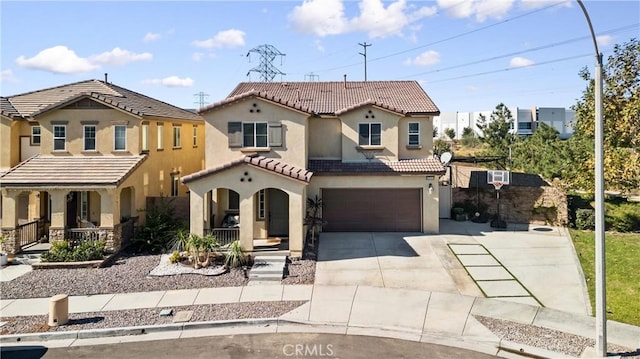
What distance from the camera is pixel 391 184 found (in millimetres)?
22125

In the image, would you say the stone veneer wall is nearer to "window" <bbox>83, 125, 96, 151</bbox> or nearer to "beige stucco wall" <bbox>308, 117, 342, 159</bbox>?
"beige stucco wall" <bbox>308, 117, 342, 159</bbox>

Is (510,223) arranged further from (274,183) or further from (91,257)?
(91,257)

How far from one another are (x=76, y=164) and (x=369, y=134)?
13.4 m

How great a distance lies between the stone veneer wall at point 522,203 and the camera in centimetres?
2370

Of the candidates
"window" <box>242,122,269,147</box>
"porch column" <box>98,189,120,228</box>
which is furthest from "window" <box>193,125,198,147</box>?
"porch column" <box>98,189,120,228</box>

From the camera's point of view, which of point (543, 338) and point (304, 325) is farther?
point (304, 325)

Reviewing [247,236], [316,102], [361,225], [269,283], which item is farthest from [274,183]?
[316,102]

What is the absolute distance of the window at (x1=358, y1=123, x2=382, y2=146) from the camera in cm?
2277

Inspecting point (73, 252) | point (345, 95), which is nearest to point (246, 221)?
point (73, 252)

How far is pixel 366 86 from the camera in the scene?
28.1 meters

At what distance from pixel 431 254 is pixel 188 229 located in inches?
398

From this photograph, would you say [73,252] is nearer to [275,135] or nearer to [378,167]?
[275,135]

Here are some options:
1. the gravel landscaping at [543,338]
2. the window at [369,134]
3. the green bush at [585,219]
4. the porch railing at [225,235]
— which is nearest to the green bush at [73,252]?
the porch railing at [225,235]

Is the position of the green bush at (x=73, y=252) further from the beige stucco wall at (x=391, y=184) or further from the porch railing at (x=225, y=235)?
the beige stucco wall at (x=391, y=184)
